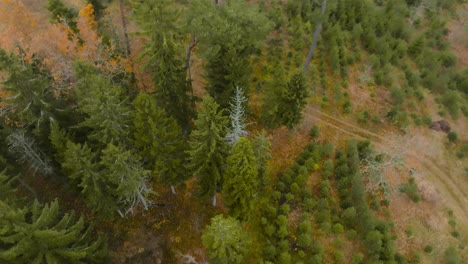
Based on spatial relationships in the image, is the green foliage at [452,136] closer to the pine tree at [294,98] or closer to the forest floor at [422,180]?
the forest floor at [422,180]

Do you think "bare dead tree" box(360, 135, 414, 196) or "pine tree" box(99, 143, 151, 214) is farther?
"bare dead tree" box(360, 135, 414, 196)

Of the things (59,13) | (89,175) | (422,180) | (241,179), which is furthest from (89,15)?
(422,180)

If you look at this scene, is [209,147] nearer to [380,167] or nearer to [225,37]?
[225,37]

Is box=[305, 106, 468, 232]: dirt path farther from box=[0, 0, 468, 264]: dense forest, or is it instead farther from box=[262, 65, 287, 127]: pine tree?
box=[262, 65, 287, 127]: pine tree

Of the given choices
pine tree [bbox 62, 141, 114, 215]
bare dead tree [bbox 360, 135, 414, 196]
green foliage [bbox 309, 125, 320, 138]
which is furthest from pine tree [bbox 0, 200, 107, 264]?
bare dead tree [bbox 360, 135, 414, 196]

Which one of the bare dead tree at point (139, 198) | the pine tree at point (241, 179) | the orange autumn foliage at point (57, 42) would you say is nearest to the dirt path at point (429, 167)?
the pine tree at point (241, 179)

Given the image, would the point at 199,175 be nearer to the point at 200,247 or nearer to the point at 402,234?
the point at 200,247

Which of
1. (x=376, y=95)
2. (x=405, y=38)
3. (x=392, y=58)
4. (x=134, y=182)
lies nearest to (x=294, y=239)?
(x=134, y=182)
